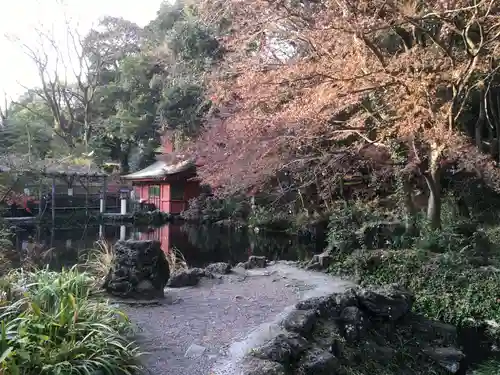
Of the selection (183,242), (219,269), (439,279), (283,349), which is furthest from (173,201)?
(283,349)

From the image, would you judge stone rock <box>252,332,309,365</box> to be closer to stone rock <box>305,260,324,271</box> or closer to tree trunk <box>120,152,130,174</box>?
stone rock <box>305,260,324,271</box>

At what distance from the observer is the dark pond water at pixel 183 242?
46.4 feet

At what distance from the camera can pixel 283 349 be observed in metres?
4.39

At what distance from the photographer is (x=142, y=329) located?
16.9ft

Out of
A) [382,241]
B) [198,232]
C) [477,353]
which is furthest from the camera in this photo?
[198,232]

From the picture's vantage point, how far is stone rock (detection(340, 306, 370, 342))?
19.5ft

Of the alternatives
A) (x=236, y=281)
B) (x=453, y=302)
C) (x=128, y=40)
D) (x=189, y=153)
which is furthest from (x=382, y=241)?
(x=128, y=40)

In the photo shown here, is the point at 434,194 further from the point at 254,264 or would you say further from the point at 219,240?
the point at 219,240

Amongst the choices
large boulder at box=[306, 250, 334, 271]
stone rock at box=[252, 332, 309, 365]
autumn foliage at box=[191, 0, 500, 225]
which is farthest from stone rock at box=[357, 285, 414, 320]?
autumn foliage at box=[191, 0, 500, 225]

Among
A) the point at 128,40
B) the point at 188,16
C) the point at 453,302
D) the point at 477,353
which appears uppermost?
the point at 128,40

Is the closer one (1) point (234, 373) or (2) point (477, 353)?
(1) point (234, 373)

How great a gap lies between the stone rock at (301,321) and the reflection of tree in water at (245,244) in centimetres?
837

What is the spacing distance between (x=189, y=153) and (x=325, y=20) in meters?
11.6

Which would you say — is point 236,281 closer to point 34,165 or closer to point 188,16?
point 34,165
